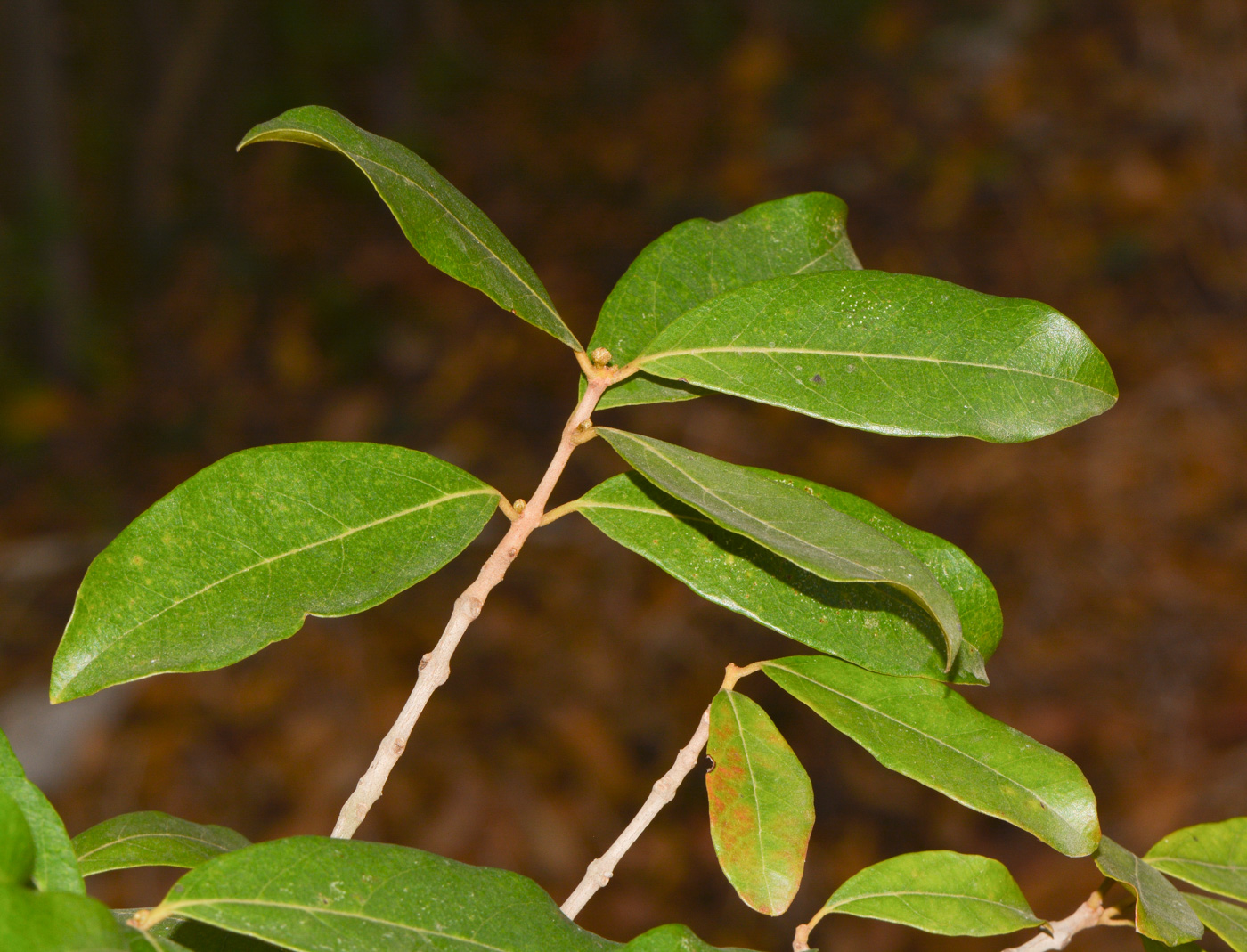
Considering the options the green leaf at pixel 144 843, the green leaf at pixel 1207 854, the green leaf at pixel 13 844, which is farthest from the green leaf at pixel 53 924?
the green leaf at pixel 1207 854

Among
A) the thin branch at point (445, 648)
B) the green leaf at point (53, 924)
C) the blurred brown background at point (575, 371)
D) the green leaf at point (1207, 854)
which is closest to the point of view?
the green leaf at point (53, 924)

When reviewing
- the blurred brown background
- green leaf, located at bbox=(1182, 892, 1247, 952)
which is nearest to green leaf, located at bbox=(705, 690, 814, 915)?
green leaf, located at bbox=(1182, 892, 1247, 952)

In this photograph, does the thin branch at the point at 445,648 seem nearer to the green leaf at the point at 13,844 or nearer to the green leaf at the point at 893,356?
the green leaf at the point at 893,356

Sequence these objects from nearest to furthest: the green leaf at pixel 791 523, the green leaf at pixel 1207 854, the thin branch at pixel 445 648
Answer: the green leaf at pixel 791 523 → the thin branch at pixel 445 648 → the green leaf at pixel 1207 854

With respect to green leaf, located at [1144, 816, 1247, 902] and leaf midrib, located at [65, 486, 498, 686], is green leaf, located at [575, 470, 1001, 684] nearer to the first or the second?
leaf midrib, located at [65, 486, 498, 686]

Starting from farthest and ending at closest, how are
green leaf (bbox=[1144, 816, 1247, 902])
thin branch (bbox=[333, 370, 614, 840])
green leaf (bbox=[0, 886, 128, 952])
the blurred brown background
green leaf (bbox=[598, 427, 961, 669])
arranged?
1. the blurred brown background
2. green leaf (bbox=[1144, 816, 1247, 902])
3. thin branch (bbox=[333, 370, 614, 840])
4. green leaf (bbox=[598, 427, 961, 669])
5. green leaf (bbox=[0, 886, 128, 952])

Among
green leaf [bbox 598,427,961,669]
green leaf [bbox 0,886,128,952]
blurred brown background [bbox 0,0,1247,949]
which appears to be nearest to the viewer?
green leaf [bbox 0,886,128,952]

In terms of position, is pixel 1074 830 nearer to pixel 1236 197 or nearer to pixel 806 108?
pixel 1236 197

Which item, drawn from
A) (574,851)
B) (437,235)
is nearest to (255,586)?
(437,235)
